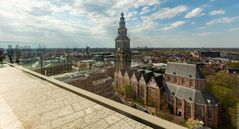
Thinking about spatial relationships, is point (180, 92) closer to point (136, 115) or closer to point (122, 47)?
point (122, 47)

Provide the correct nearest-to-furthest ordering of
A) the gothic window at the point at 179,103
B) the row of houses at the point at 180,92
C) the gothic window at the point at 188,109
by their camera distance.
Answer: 1. the row of houses at the point at 180,92
2. the gothic window at the point at 188,109
3. the gothic window at the point at 179,103

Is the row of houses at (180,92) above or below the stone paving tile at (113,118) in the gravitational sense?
below

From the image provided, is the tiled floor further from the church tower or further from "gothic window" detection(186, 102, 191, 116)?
the church tower

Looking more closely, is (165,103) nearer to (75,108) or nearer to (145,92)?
(145,92)

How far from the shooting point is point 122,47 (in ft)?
108

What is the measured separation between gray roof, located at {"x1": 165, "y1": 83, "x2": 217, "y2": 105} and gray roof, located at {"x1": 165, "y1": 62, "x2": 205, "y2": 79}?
172 centimetres

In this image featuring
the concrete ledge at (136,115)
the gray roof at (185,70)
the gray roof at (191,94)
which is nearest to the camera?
the concrete ledge at (136,115)

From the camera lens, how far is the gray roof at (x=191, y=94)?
18172 mm

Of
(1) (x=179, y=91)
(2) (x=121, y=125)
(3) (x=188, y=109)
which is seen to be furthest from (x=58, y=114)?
(1) (x=179, y=91)

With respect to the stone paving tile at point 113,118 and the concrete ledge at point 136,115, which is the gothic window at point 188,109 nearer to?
the concrete ledge at point 136,115

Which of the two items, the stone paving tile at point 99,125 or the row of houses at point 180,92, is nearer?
the stone paving tile at point 99,125

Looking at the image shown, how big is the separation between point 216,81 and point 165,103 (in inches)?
443

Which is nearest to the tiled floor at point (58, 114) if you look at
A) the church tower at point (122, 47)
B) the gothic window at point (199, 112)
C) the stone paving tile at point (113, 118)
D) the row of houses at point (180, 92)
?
the stone paving tile at point (113, 118)

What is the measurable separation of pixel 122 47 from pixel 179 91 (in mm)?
15376
